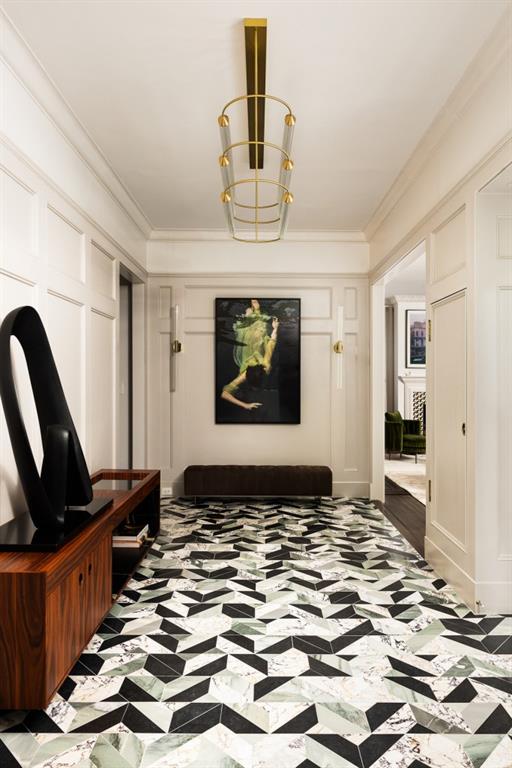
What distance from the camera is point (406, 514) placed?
4.99 meters

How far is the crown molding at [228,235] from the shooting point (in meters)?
5.50

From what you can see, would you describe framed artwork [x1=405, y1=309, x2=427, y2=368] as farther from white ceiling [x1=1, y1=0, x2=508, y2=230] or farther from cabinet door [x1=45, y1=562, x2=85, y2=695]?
cabinet door [x1=45, y1=562, x2=85, y2=695]

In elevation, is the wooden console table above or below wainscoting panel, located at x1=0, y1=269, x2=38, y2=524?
below

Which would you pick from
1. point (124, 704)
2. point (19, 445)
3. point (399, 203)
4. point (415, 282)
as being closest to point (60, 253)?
point (19, 445)

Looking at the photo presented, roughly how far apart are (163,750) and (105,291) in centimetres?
325

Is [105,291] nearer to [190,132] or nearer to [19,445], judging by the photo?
[190,132]

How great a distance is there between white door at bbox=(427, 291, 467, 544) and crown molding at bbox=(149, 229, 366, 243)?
2.33 meters

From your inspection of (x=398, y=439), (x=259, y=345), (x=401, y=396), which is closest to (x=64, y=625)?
(x=259, y=345)

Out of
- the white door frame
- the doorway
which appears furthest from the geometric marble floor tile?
the white door frame

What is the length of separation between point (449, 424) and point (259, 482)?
2.47 metres

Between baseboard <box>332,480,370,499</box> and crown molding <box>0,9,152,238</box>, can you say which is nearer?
crown molding <box>0,9,152,238</box>

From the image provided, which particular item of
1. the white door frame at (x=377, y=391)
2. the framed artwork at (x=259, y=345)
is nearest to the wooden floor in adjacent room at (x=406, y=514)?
the white door frame at (x=377, y=391)

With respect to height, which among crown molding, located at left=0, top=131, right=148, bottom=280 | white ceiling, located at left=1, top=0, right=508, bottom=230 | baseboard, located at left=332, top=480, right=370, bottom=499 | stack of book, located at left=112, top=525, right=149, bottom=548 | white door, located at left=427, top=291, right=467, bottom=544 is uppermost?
white ceiling, located at left=1, top=0, right=508, bottom=230

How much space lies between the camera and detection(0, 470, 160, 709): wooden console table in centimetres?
183
